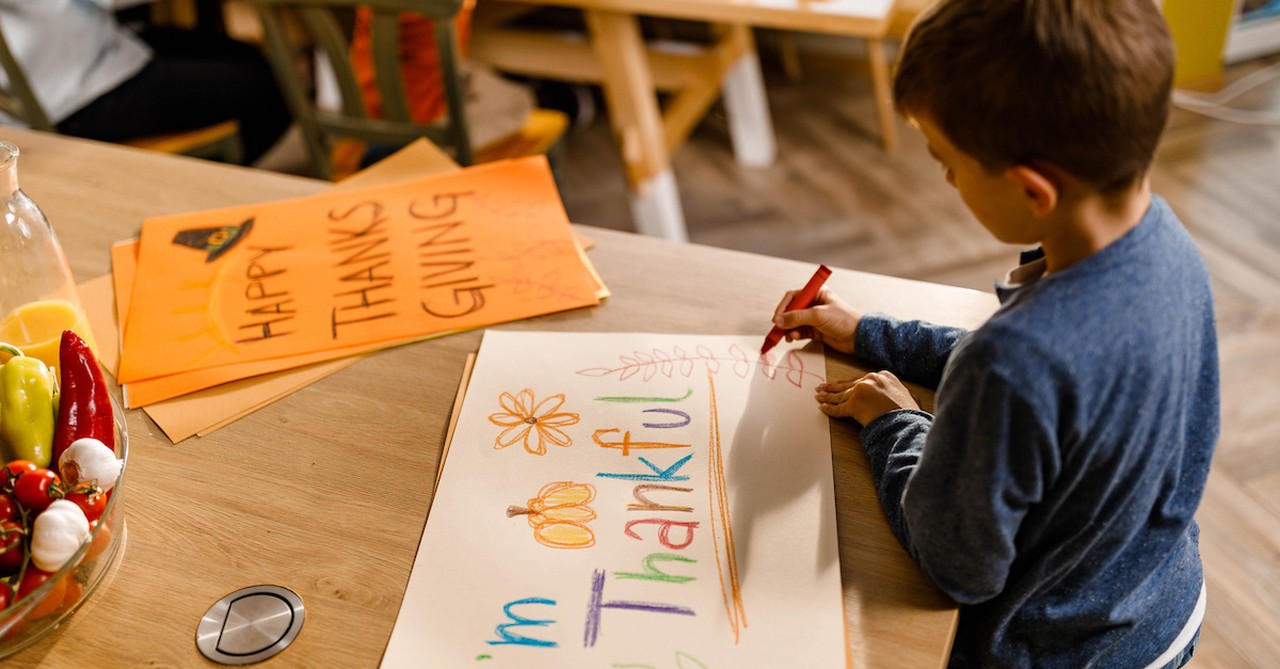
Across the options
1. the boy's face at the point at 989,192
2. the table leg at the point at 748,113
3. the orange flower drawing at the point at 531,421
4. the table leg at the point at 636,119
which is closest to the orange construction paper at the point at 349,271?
the orange flower drawing at the point at 531,421

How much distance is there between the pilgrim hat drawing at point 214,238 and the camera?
972 millimetres

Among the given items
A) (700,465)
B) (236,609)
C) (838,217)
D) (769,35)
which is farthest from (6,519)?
(769,35)

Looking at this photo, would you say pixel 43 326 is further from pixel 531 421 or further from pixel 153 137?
pixel 153 137

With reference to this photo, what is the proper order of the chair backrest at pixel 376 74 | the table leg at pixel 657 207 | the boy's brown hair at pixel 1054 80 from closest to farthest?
1. the boy's brown hair at pixel 1054 80
2. the chair backrest at pixel 376 74
3. the table leg at pixel 657 207

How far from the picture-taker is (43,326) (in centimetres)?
82

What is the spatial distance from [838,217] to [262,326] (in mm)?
1744

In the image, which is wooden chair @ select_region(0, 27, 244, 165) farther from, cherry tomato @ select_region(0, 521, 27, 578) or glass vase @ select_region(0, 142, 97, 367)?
cherry tomato @ select_region(0, 521, 27, 578)

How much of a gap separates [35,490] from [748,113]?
2.19m

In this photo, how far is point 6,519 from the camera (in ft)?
1.94

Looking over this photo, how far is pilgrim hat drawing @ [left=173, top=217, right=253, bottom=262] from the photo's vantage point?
97 centimetres

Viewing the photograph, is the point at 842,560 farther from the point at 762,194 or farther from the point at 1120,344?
the point at 762,194

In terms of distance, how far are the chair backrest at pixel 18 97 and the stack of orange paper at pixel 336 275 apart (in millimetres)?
831

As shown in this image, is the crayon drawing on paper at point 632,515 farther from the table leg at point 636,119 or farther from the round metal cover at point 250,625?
the table leg at point 636,119

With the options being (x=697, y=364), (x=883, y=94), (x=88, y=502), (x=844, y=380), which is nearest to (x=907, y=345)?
(x=844, y=380)
